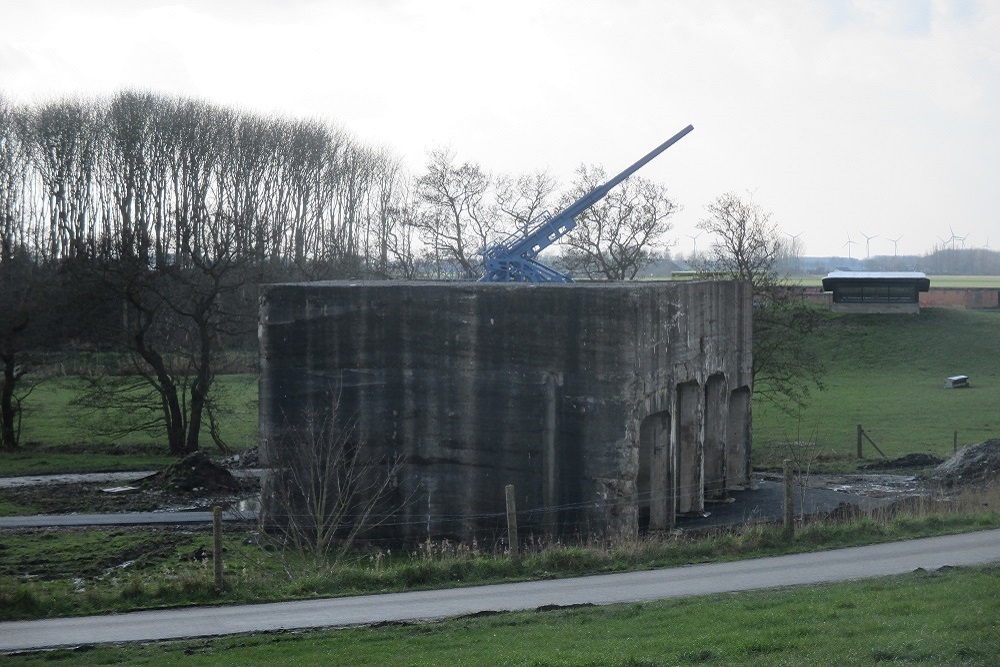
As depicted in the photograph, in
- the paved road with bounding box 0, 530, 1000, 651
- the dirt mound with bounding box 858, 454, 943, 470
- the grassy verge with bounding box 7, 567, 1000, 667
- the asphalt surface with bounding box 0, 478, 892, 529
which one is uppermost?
the grassy verge with bounding box 7, 567, 1000, 667

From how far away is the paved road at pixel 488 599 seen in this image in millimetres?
12805

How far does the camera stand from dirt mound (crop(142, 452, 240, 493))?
27062 mm

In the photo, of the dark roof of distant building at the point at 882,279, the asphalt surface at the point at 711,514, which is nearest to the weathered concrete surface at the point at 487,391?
the asphalt surface at the point at 711,514

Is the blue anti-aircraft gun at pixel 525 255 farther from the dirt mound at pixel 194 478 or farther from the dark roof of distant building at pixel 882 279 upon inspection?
the dark roof of distant building at pixel 882 279

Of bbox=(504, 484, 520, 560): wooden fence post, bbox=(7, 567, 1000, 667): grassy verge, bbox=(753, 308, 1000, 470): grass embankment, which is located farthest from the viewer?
bbox=(753, 308, 1000, 470): grass embankment

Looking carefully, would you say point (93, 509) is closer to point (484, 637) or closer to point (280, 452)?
point (280, 452)

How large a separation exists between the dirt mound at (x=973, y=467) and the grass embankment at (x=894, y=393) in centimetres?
404

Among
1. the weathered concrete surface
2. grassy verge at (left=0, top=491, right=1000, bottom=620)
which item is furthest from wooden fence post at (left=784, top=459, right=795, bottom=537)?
the weathered concrete surface

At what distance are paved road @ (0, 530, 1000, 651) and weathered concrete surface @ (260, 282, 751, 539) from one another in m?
5.07

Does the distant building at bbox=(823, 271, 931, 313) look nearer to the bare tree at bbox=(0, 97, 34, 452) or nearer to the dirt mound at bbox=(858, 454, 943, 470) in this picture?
the dirt mound at bbox=(858, 454, 943, 470)

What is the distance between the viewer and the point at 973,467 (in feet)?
79.6

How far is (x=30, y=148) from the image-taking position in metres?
57.1

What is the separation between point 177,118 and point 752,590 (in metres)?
51.3

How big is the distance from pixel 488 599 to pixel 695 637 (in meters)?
3.51
